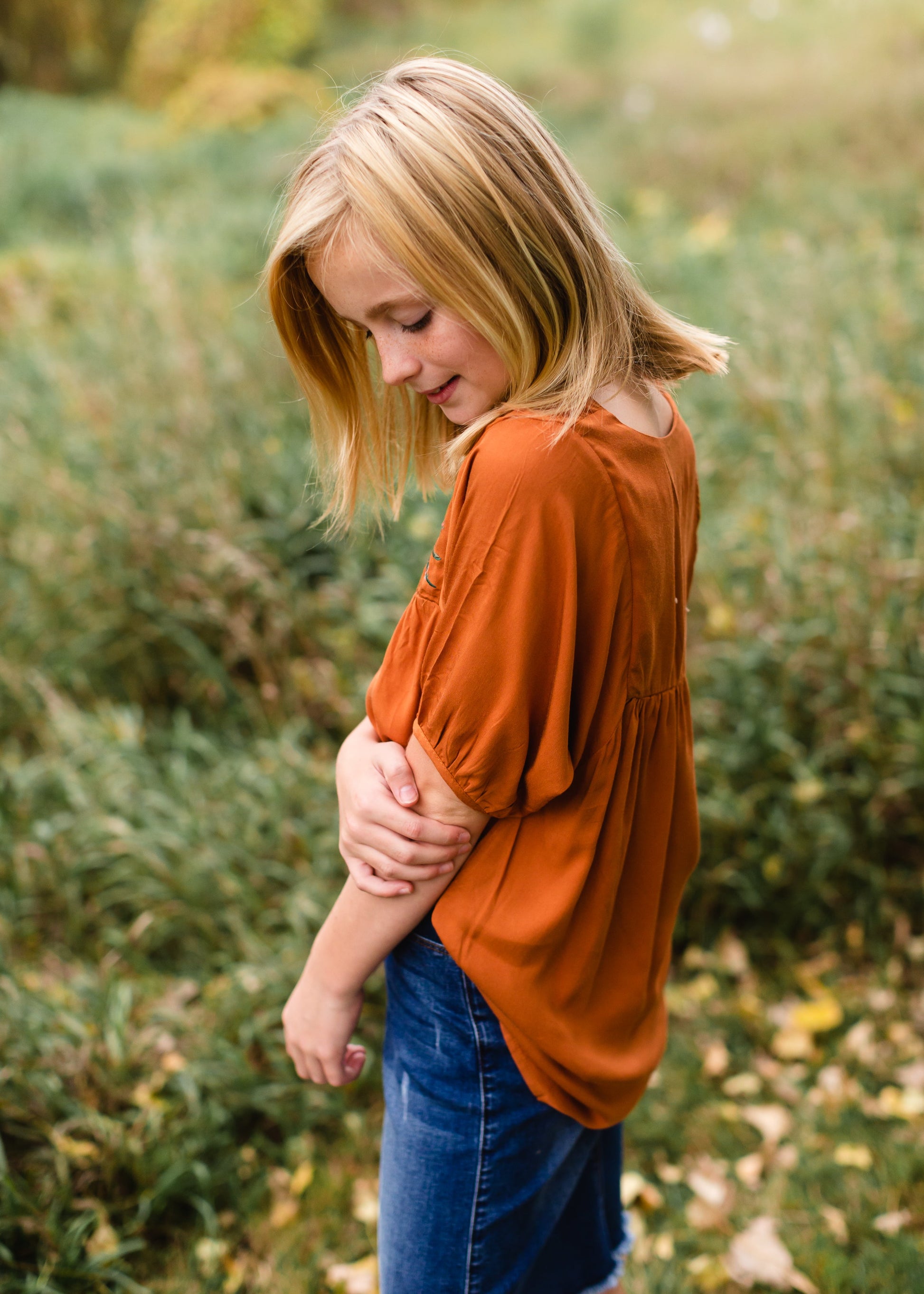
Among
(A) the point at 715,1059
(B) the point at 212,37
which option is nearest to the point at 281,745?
(A) the point at 715,1059

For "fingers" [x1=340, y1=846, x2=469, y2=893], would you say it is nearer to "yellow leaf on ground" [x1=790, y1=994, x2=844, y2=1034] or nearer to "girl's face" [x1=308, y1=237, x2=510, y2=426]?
"girl's face" [x1=308, y1=237, x2=510, y2=426]

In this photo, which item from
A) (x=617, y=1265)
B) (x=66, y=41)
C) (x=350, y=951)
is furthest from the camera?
(x=66, y=41)

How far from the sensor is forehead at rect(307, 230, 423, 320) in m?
1.05

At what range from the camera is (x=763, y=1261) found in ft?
6.45

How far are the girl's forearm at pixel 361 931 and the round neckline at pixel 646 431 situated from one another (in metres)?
0.52

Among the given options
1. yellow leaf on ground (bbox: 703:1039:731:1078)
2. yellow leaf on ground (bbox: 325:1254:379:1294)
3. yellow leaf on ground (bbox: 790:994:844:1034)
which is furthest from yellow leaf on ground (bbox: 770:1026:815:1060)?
yellow leaf on ground (bbox: 325:1254:379:1294)

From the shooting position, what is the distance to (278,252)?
3.67ft

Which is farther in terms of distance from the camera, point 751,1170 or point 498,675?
point 751,1170

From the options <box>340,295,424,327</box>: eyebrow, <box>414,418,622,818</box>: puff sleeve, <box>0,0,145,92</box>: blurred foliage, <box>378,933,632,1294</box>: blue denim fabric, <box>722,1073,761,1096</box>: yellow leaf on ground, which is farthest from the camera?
<box>0,0,145,92</box>: blurred foliage

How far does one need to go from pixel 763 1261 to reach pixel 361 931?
137 centimetres

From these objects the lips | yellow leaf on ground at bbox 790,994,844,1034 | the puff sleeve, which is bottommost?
yellow leaf on ground at bbox 790,994,844,1034

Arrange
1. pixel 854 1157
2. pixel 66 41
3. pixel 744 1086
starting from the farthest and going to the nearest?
pixel 66 41
pixel 744 1086
pixel 854 1157

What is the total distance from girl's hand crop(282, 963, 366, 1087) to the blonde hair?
675 mm

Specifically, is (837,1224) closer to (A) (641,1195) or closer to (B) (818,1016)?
(A) (641,1195)
